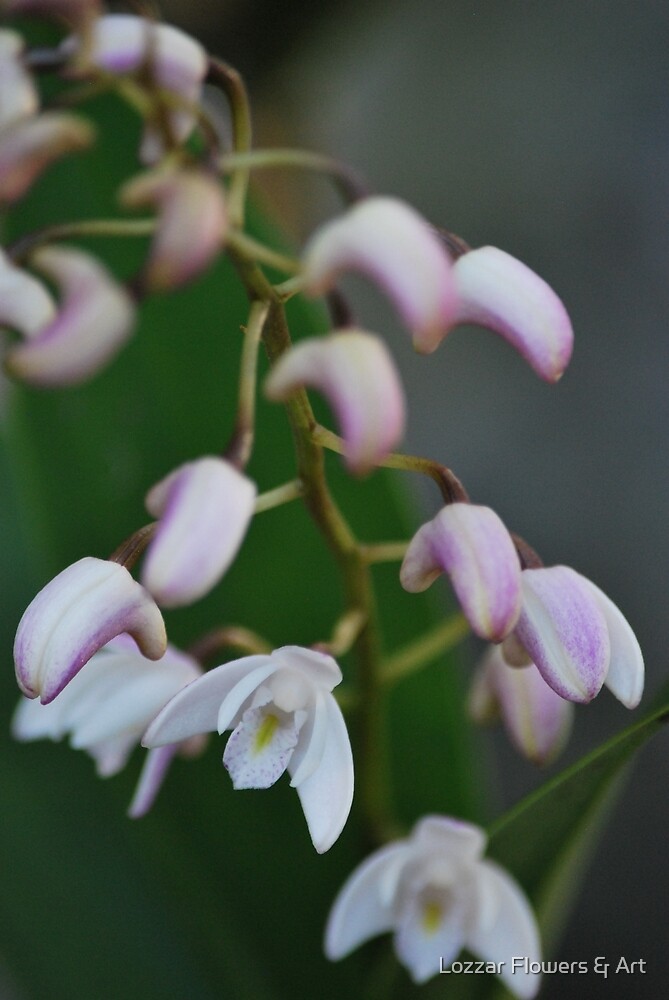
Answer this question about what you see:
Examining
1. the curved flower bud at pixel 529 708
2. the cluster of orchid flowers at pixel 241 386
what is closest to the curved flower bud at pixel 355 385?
the cluster of orchid flowers at pixel 241 386

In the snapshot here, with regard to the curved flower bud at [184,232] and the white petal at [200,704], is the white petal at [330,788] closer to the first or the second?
the white petal at [200,704]

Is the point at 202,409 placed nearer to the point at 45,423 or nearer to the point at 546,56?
the point at 45,423

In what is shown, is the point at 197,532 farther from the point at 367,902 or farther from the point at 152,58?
the point at 367,902

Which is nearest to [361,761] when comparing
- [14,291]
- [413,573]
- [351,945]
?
[351,945]

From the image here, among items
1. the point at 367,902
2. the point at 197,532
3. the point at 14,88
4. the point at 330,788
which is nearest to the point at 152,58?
the point at 14,88

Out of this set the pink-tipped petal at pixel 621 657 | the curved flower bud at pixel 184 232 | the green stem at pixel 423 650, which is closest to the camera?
the curved flower bud at pixel 184 232

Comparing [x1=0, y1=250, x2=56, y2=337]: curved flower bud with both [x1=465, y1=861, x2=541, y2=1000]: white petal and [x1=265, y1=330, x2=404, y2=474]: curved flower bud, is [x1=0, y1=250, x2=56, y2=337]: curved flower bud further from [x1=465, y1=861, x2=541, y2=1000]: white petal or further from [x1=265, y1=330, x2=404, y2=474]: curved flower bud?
[x1=465, y1=861, x2=541, y2=1000]: white petal

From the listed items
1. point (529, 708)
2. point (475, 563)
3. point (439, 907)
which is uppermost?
point (475, 563)
